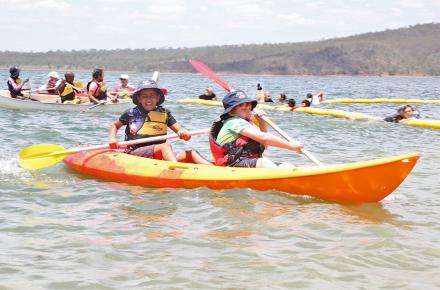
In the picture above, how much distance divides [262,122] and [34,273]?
4001 millimetres

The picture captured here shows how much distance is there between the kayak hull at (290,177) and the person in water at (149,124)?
0.87ft

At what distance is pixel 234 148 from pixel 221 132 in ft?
0.75

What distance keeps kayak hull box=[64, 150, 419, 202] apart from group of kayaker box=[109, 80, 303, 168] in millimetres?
216

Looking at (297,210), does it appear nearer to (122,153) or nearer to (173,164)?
(173,164)

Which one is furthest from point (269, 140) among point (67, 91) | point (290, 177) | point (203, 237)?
point (67, 91)

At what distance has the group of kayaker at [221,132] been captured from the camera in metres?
6.54

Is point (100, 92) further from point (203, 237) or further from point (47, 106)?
point (203, 237)

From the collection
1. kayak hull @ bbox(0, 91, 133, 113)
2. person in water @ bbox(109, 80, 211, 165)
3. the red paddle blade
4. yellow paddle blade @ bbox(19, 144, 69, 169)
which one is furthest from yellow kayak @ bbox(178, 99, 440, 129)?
yellow paddle blade @ bbox(19, 144, 69, 169)

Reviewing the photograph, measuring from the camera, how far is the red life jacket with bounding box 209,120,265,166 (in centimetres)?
682

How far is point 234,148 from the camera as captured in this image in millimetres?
6848

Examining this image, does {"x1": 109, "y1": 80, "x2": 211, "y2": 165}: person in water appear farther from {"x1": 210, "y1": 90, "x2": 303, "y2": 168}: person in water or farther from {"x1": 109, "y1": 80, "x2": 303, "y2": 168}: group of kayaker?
{"x1": 210, "y1": 90, "x2": 303, "y2": 168}: person in water

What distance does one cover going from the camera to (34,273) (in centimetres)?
423

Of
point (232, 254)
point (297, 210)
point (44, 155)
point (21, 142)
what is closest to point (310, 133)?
point (21, 142)

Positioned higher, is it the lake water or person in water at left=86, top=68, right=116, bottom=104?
person in water at left=86, top=68, right=116, bottom=104
